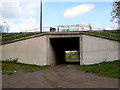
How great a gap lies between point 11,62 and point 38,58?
350 cm

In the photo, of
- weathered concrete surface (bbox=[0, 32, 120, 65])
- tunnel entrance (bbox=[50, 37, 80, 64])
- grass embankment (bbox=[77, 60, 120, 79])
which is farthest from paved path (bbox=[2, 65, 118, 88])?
tunnel entrance (bbox=[50, 37, 80, 64])

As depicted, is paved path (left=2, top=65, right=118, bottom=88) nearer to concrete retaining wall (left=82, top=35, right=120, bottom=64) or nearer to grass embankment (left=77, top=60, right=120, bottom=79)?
grass embankment (left=77, top=60, right=120, bottom=79)

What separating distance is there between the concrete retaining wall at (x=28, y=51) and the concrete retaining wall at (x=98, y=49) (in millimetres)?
5472

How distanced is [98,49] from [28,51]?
9.23 m

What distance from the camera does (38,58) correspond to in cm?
1692

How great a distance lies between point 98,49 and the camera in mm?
15758

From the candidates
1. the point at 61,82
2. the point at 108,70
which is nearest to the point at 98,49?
the point at 108,70

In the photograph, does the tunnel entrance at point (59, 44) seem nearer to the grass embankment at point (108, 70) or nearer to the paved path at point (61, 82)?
the grass embankment at point (108, 70)

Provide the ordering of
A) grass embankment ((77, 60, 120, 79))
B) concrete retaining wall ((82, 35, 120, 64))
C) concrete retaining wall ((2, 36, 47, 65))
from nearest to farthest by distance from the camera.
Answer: grass embankment ((77, 60, 120, 79)), concrete retaining wall ((82, 35, 120, 64)), concrete retaining wall ((2, 36, 47, 65))

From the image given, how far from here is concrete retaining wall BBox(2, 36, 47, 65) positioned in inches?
665

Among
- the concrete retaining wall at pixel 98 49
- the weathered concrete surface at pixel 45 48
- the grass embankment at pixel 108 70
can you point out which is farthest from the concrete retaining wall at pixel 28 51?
the grass embankment at pixel 108 70

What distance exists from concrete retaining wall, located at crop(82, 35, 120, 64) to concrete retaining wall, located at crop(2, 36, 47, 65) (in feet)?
18.0

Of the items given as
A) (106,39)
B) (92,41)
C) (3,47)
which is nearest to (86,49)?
(92,41)

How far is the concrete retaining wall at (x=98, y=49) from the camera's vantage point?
15.0m
